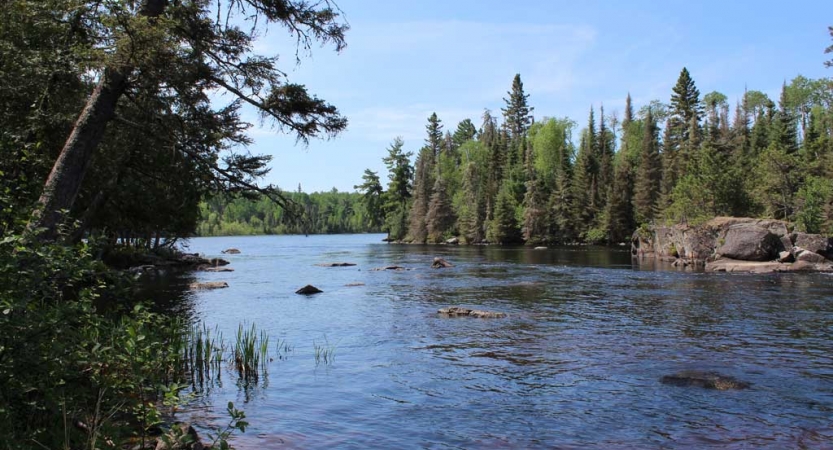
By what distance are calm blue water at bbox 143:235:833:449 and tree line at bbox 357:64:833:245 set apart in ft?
107

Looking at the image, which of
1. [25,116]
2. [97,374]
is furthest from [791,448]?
[25,116]

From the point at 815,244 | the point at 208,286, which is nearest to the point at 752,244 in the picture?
the point at 815,244

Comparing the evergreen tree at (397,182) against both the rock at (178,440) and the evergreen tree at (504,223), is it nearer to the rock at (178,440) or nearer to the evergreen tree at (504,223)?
the evergreen tree at (504,223)

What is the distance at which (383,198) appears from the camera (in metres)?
138

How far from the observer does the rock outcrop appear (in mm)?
37781

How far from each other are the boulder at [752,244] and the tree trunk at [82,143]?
42.1m

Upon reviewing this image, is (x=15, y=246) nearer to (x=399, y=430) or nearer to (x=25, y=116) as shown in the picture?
(x=399, y=430)

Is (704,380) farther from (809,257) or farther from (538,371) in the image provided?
(809,257)

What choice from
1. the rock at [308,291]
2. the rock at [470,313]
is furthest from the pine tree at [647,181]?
the rock at [470,313]

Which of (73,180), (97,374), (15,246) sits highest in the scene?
(73,180)

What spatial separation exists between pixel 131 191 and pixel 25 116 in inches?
290

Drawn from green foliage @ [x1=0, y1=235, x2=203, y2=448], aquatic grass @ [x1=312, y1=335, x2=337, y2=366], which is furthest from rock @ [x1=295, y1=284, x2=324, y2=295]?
green foliage @ [x1=0, y1=235, x2=203, y2=448]

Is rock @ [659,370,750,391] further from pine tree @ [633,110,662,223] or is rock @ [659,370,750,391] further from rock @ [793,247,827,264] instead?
pine tree @ [633,110,662,223]

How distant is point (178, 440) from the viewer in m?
5.82
